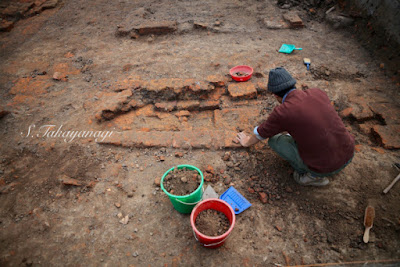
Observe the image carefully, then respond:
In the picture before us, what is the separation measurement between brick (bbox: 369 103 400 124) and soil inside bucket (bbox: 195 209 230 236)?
8.68ft

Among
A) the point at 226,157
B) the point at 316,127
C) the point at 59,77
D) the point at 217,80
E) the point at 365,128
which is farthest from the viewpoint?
the point at 59,77

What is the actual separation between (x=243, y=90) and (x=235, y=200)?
1849 millimetres

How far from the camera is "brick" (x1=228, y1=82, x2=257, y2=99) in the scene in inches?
134

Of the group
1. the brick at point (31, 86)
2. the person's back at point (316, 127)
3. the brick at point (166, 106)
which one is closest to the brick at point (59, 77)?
the brick at point (31, 86)

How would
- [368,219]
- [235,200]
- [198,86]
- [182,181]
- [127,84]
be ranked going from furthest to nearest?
[127,84], [198,86], [235,200], [182,181], [368,219]

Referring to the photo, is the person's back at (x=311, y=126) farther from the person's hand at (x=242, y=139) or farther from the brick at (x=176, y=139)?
the brick at (x=176, y=139)

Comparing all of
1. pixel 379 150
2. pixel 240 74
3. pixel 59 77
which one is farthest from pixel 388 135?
pixel 59 77

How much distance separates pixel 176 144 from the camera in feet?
9.18

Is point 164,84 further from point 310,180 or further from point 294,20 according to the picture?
point 294,20

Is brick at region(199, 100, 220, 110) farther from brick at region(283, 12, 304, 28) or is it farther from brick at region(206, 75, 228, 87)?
brick at region(283, 12, 304, 28)

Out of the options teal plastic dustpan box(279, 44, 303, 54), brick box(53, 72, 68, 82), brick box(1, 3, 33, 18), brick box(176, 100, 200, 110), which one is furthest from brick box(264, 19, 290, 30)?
brick box(1, 3, 33, 18)

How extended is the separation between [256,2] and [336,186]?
5698 mm

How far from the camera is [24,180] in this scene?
2598 mm

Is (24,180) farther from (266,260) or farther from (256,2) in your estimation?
(256,2)
